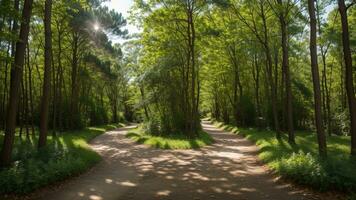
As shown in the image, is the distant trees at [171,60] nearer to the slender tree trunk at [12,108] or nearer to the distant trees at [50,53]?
the distant trees at [50,53]

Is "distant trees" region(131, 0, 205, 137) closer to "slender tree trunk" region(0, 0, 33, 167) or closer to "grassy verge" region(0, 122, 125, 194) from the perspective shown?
"grassy verge" region(0, 122, 125, 194)

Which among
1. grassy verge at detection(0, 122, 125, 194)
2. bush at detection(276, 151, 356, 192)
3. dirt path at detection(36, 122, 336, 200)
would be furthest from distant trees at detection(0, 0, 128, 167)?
bush at detection(276, 151, 356, 192)

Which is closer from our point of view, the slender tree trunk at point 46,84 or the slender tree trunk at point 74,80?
the slender tree trunk at point 46,84

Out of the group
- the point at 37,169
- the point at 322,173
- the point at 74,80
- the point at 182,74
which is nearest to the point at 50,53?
the point at 37,169

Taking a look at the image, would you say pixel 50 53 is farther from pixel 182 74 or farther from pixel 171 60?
pixel 182 74

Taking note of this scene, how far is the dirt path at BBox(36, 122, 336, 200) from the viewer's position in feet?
25.2

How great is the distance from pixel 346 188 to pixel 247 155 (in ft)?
23.3

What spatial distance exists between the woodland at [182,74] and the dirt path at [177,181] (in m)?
0.63

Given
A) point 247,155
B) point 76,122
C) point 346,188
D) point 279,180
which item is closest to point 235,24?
point 247,155

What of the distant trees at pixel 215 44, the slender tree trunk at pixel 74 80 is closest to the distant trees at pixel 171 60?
the distant trees at pixel 215 44

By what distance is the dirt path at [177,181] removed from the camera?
25.2ft

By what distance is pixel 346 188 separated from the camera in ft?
24.2

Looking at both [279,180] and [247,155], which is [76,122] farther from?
[279,180]

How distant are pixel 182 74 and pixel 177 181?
15249 mm
